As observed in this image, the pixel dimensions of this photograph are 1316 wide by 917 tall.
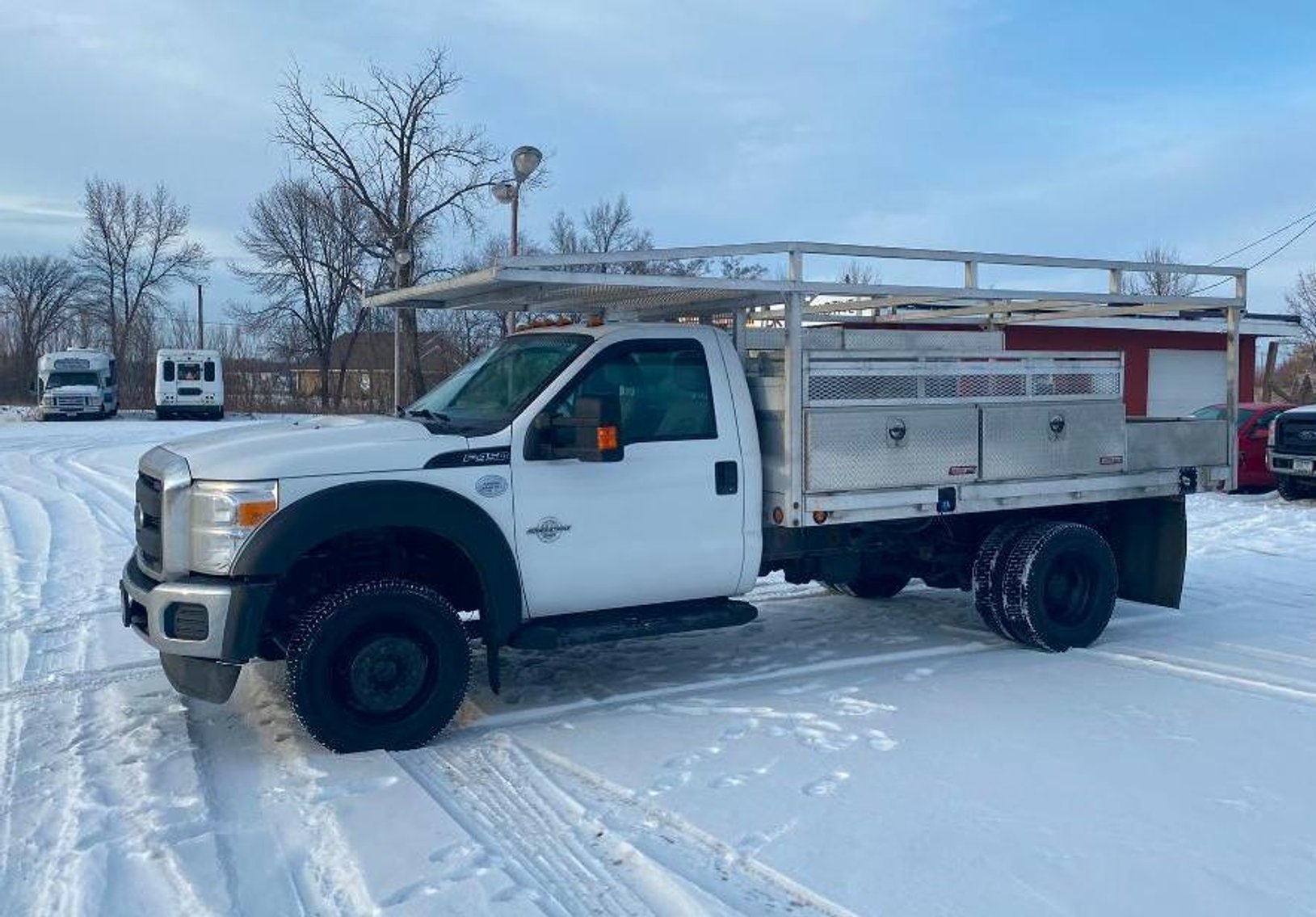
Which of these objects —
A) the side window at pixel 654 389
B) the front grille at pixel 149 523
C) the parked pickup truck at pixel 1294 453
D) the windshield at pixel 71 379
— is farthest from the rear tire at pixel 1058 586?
the windshield at pixel 71 379

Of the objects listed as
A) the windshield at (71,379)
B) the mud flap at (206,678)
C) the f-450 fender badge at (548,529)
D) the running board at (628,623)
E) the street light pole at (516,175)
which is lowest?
the mud flap at (206,678)

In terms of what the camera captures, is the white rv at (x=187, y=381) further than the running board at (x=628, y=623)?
Yes

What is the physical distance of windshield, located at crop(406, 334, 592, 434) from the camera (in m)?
6.54

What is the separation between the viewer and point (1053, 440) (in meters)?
8.04

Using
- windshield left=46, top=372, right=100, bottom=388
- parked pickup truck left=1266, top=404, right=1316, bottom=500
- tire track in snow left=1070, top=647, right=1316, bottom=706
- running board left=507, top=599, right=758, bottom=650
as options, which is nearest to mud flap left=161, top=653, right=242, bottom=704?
running board left=507, top=599, right=758, bottom=650

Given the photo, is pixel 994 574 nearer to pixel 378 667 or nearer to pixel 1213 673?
pixel 1213 673

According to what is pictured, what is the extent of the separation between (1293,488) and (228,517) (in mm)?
15740

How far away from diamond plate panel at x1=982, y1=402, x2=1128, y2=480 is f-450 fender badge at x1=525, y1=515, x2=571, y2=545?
287cm

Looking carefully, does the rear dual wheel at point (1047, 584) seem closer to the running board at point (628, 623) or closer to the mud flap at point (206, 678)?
the running board at point (628, 623)

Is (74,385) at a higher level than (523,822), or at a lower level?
higher

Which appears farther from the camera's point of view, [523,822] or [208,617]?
[208,617]

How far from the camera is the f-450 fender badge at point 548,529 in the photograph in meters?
6.29

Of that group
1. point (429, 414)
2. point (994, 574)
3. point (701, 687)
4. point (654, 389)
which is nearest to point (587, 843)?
point (701, 687)

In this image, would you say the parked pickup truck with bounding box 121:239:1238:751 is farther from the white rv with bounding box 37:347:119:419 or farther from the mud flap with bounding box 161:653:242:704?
the white rv with bounding box 37:347:119:419
